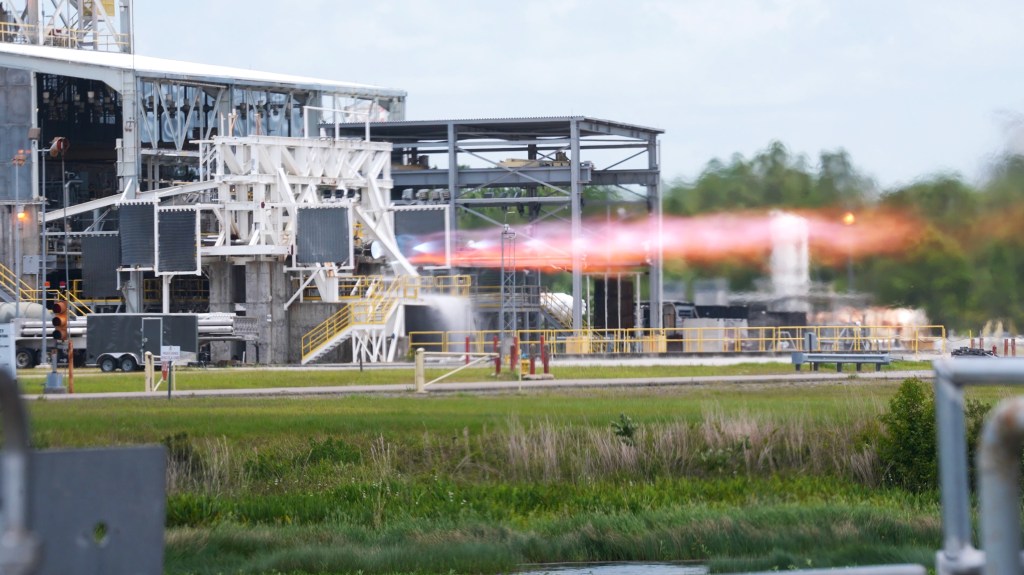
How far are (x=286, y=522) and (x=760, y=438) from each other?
9.96 metres

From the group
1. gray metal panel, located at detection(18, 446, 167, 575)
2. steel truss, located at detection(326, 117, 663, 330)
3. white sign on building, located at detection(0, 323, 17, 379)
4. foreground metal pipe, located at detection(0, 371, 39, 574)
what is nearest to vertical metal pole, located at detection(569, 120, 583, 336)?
steel truss, located at detection(326, 117, 663, 330)

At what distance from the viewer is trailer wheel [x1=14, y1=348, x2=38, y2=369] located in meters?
69.4

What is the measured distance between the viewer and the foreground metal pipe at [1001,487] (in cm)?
506

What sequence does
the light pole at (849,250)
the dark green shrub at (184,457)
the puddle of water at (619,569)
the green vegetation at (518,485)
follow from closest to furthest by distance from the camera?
1. the puddle of water at (619,569)
2. the green vegetation at (518,485)
3. the dark green shrub at (184,457)
4. the light pole at (849,250)

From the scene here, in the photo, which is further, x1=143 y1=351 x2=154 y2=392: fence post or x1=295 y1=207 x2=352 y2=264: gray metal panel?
x1=295 y1=207 x2=352 y2=264: gray metal panel

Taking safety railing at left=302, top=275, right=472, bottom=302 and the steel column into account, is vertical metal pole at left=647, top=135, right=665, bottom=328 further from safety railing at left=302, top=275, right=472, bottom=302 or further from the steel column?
safety railing at left=302, top=275, right=472, bottom=302

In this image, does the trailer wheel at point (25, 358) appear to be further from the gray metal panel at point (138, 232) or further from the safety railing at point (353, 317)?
the safety railing at point (353, 317)

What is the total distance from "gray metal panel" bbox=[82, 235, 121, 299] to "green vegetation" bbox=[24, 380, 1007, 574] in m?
→ 40.3

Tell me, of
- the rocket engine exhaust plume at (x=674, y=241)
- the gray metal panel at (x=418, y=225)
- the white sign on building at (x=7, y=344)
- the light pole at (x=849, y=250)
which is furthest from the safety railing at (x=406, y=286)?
the white sign on building at (x=7, y=344)

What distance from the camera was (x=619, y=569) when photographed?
20859 mm

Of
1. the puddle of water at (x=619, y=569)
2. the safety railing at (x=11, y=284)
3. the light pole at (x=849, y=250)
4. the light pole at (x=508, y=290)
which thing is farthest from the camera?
the safety railing at (x=11, y=284)

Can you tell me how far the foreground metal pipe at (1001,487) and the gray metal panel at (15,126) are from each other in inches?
2993

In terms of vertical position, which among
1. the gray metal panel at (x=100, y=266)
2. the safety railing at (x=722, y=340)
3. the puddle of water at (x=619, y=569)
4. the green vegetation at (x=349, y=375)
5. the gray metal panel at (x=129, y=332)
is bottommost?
the puddle of water at (x=619, y=569)

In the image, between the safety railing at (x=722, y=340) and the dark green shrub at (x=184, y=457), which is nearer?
the dark green shrub at (x=184, y=457)
